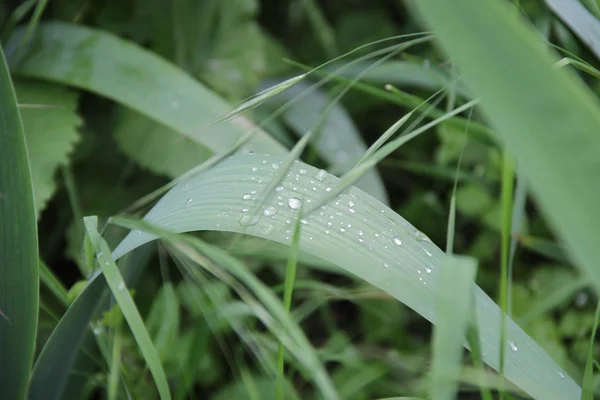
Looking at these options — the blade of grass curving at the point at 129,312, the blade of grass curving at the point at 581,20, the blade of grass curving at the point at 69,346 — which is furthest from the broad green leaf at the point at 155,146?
the blade of grass curving at the point at 581,20

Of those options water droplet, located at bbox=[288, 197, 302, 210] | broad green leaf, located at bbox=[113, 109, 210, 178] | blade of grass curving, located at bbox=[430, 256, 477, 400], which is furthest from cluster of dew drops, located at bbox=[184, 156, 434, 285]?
broad green leaf, located at bbox=[113, 109, 210, 178]

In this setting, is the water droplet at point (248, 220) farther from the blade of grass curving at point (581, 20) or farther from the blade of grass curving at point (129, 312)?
the blade of grass curving at point (581, 20)

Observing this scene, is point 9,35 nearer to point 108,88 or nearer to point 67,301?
point 108,88

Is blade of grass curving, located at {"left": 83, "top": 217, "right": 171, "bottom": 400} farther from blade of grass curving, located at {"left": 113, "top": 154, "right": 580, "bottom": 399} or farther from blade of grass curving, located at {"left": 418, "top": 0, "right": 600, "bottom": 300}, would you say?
blade of grass curving, located at {"left": 418, "top": 0, "right": 600, "bottom": 300}

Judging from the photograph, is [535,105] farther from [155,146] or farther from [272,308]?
[155,146]

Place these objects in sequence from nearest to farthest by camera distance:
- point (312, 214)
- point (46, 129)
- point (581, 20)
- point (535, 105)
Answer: point (535, 105), point (312, 214), point (581, 20), point (46, 129)

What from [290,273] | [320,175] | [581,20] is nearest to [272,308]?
[290,273]
